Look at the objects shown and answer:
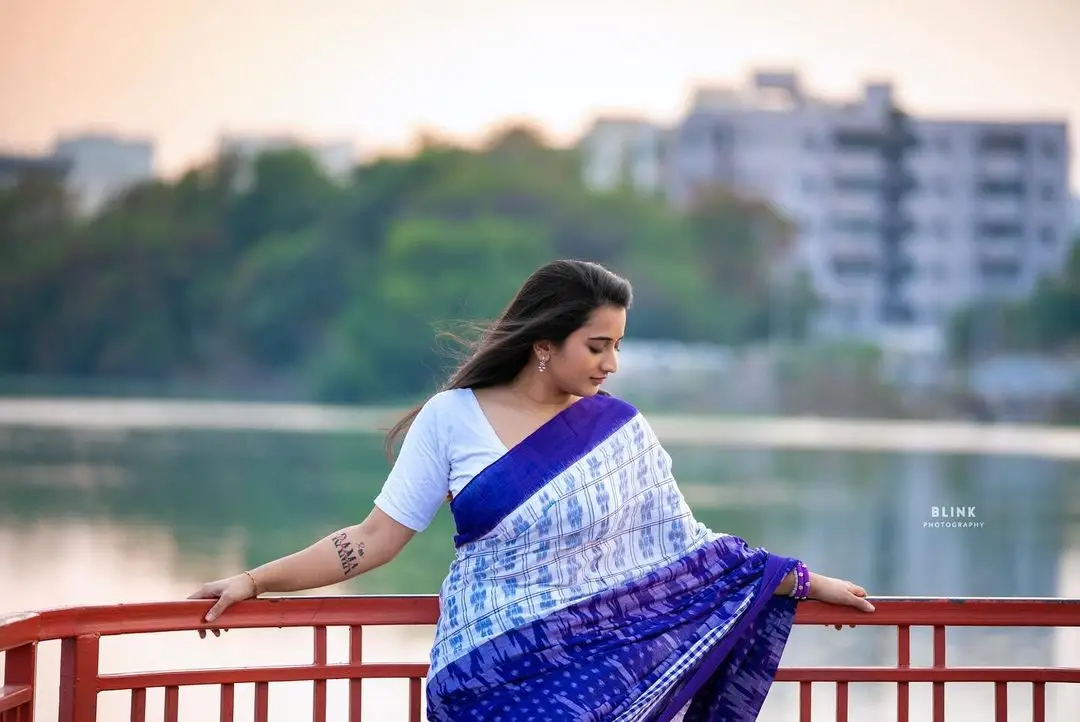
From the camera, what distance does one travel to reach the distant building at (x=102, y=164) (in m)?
36.2

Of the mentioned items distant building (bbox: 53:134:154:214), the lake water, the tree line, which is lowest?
the lake water

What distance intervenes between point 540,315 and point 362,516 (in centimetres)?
1604

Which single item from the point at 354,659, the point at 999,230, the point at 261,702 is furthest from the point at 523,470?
the point at 999,230

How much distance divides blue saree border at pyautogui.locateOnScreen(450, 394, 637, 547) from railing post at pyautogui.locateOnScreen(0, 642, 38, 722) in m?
0.58

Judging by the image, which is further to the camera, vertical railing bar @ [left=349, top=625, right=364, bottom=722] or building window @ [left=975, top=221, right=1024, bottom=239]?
building window @ [left=975, top=221, right=1024, bottom=239]

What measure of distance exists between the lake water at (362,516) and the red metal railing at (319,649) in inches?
209

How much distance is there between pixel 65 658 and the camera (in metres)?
1.96

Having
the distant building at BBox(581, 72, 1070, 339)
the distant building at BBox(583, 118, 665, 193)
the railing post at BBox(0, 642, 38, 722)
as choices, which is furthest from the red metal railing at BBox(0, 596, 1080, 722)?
the distant building at BBox(581, 72, 1070, 339)

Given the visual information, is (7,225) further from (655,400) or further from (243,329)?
(655,400)

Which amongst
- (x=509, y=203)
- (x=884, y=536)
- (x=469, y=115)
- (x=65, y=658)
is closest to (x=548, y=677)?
(x=65, y=658)

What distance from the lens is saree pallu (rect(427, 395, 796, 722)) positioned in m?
1.97

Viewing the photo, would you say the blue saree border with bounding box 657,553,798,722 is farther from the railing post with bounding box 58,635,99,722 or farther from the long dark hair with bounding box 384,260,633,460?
the railing post with bounding box 58,635,99,722

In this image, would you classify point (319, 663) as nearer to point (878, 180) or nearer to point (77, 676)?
point (77, 676)

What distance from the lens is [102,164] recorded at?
118ft
